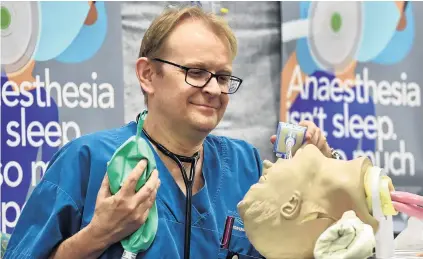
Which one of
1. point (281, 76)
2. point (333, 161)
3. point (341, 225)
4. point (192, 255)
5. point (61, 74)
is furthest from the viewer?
point (281, 76)

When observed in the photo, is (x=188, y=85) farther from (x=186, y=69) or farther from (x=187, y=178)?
(x=187, y=178)

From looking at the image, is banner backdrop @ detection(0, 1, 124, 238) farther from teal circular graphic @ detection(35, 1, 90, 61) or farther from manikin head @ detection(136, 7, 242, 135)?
manikin head @ detection(136, 7, 242, 135)

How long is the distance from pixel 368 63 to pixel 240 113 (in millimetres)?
527

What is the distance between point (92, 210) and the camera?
119 centimetres

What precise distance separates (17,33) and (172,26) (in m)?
0.93

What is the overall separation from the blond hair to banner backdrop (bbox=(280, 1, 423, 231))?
0.92 meters

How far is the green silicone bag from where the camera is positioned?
1072mm

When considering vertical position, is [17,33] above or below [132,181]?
above

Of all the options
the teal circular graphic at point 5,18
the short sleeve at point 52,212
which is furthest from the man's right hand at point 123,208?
the teal circular graphic at point 5,18

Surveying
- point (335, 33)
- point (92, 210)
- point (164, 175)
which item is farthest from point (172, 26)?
point (335, 33)

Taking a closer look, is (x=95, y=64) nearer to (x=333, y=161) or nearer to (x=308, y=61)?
(x=308, y=61)

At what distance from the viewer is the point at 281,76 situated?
7.20 ft

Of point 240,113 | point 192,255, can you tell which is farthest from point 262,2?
point 192,255

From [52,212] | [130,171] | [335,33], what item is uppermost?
[335,33]
